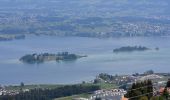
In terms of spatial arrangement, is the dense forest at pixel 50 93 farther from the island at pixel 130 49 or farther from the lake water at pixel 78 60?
the island at pixel 130 49

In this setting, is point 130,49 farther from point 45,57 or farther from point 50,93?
point 50,93

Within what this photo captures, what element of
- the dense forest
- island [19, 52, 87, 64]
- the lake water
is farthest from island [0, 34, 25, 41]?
the dense forest

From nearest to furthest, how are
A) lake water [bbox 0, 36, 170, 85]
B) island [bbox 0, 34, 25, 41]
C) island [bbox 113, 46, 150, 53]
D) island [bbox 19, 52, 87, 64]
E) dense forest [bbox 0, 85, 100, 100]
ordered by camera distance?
dense forest [bbox 0, 85, 100, 100], lake water [bbox 0, 36, 170, 85], island [bbox 19, 52, 87, 64], island [bbox 113, 46, 150, 53], island [bbox 0, 34, 25, 41]

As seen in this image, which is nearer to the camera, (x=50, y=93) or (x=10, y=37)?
(x=50, y=93)

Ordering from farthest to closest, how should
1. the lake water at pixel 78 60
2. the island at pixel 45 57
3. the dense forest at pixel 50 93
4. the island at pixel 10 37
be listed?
the island at pixel 10 37
the island at pixel 45 57
the lake water at pixel 78 60
the dense forest at pixel 50 93

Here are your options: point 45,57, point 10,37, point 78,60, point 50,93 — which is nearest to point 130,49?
point 78,60

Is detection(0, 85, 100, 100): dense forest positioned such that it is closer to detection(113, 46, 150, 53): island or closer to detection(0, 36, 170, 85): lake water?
detection(0, 36, 170, 85): lake water

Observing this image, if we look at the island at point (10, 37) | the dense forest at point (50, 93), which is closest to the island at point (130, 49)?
the island at point (10, 37)

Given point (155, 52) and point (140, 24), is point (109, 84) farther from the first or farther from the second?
point (140, 24)
